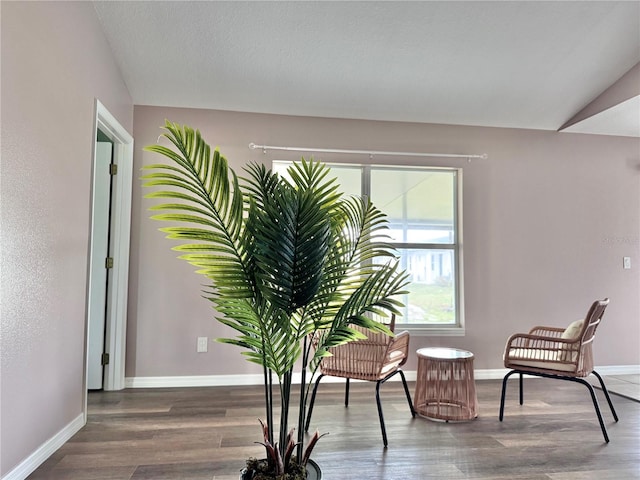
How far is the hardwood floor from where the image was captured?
1865 mm

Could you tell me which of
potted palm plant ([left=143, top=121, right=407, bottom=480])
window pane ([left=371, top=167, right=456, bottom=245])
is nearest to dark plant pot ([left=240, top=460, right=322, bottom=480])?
potted palm plant ([left=143, top=121, right=407, bottom=480])

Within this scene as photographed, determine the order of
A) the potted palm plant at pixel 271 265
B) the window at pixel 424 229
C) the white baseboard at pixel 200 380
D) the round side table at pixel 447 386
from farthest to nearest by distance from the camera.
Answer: the window at pixel 424 229, the white baseboard at pixel 200 380, the round side table at pixel 447 386, the potted palm plant at pixel 271 265

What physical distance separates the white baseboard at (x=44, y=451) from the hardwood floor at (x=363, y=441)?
0.11 feet

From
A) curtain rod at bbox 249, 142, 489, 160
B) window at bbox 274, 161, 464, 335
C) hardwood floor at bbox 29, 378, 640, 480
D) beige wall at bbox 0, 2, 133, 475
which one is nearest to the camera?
beige wall at bbox 0, 2, 133, 475

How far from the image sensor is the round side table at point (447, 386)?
2.46m

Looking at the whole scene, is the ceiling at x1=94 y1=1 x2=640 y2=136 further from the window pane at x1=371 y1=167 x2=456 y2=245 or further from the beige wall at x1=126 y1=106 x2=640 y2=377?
the window pane at x1=371 y1=167 x2=456 y2=245

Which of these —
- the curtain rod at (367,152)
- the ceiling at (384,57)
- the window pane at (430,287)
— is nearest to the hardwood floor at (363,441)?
the window pane at (430,287)

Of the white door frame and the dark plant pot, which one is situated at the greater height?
the white door frame

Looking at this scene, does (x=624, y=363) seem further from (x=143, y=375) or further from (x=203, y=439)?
(x=143, y=375)

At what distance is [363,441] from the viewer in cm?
219

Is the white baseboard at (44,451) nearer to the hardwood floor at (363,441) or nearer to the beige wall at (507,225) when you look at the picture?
the hardwood floor at (363,441)

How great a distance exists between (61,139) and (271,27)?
142 centimetres

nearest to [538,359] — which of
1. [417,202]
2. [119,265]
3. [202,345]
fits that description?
[417,202]

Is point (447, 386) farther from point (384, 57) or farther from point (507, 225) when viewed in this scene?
point (384, 57)
